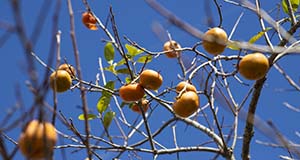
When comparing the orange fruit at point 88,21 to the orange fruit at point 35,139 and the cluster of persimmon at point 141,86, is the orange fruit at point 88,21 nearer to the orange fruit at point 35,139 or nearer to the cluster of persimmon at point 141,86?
the cluster of persimmon at point 141,86

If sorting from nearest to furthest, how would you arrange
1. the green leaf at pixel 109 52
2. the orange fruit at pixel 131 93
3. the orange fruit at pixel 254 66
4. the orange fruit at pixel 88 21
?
the orange fruit at pixel 254 66 < the orange fruit at pixel 131 93 < the green leaf at pixel 109 52 < the orange fruit at pixel 88 21

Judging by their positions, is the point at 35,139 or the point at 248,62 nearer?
the point at 35,139

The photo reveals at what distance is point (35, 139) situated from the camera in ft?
2.62

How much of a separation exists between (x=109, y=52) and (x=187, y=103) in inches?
35.1

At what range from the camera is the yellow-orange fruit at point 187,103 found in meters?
1.42

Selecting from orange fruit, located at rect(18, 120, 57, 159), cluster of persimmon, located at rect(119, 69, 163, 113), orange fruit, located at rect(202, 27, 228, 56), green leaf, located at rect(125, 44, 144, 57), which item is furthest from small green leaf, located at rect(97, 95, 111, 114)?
orange fruit, located at rect(18, 120, 57, 159)

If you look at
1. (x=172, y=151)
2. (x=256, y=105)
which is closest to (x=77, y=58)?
(x=256, y=105)

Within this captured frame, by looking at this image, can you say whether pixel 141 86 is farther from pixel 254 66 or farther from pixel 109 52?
pixel 109 52

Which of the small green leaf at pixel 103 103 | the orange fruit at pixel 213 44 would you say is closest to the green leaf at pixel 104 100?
the small green leaf at pixel 103 103

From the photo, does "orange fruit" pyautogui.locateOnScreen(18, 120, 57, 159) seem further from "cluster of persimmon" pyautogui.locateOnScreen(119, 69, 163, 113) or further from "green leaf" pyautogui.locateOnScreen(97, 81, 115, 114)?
"green leaf" pyautogui.locateOnScreen(97, 81, 115, 114)

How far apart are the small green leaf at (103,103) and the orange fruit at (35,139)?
1156 millimetres

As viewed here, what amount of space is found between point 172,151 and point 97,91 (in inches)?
16.1

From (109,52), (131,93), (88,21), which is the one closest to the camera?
(131,93)

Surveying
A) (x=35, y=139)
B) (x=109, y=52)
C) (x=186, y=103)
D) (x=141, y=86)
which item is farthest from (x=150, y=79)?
(x=35, y=139)
